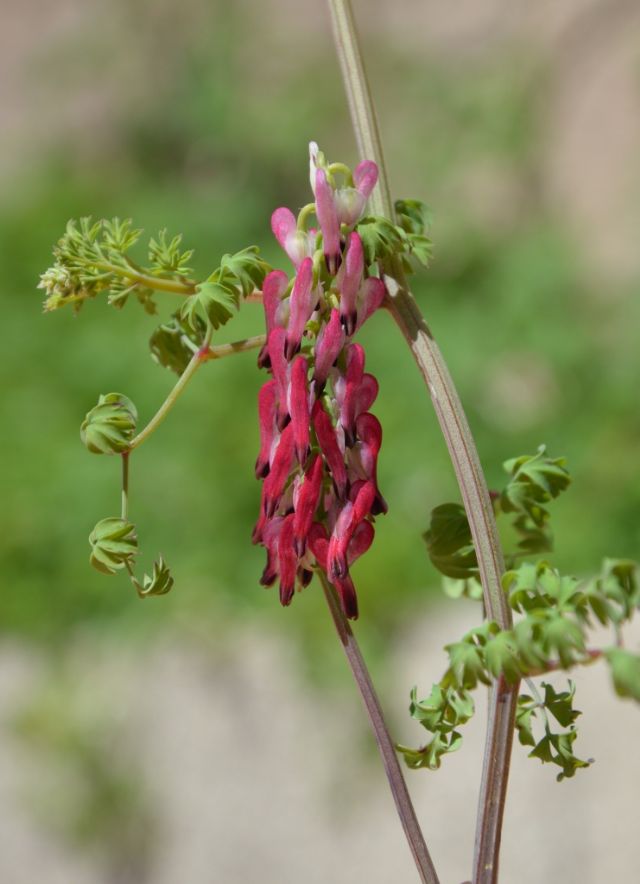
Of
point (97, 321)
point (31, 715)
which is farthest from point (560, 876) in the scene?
point (97, 321)

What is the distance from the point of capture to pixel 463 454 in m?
0.46

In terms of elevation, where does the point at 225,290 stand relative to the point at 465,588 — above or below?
above

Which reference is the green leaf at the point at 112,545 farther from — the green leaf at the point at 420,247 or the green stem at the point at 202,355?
the green leaf at the point at 420,247

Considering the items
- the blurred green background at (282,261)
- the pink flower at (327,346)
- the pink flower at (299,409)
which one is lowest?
the pink flower at (299,409)

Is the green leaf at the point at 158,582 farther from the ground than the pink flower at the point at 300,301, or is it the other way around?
the pink flower at the point at 300,301

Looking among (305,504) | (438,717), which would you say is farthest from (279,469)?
(438,717)

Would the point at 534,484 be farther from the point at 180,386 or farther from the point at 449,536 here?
the point at 180,386

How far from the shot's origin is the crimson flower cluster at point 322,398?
1.51ft

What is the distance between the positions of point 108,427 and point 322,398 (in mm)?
88

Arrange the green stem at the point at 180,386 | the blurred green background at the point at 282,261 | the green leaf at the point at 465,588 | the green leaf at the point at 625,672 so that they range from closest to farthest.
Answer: the green leaf at the point at 625,672 → the green stem at the point at 180,386 → the green leaf at the point at 465,588 → the blurred green background at the point at 282,261

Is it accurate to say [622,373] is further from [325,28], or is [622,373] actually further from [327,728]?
[325,28]

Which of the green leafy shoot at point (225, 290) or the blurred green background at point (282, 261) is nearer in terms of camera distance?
the green leafy shoot at point (225, 290)

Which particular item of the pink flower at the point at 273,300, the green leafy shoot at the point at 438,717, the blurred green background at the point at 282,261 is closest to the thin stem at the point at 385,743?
the green leafy shoot at the point at 438,717

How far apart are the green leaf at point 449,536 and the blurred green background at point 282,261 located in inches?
60.4
